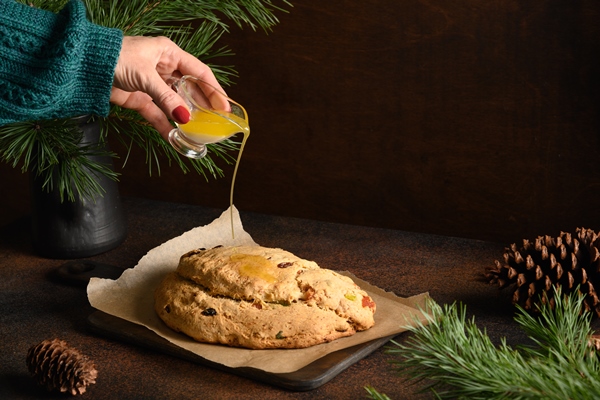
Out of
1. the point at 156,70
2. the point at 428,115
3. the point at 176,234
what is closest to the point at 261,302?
the point at 156,70

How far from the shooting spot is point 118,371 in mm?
1085

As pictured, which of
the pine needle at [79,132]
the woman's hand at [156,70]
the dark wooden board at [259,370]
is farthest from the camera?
the pine needle at [79,132]

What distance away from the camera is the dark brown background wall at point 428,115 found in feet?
5.24

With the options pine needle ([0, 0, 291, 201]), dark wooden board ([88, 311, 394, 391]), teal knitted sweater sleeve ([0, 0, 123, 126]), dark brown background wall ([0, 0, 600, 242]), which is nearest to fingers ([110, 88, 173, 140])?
pine needle ([0, 0, 291, 201])

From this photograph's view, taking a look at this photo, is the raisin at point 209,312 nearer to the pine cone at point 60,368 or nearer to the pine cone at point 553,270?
the pine cone at point 60,368

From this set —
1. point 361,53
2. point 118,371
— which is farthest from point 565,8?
point 118,371

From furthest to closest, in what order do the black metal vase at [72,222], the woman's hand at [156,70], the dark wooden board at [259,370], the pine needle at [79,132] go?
the black metal vase at [72,222], the pine needle at [79,132], the woman's hand at [156,70], the dark wooden board at [259,370]

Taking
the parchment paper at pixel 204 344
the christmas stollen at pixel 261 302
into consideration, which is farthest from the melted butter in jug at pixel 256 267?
the parchment paper at pixel 204 344

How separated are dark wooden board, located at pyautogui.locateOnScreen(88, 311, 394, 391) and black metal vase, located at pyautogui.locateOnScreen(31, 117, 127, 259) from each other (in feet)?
0.97

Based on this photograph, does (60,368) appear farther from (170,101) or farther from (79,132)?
(79,132)

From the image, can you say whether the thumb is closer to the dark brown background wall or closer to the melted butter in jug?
the melted butter in jug

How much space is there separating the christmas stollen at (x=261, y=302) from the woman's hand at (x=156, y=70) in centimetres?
24

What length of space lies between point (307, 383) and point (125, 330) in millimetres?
310

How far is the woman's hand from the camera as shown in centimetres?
112
